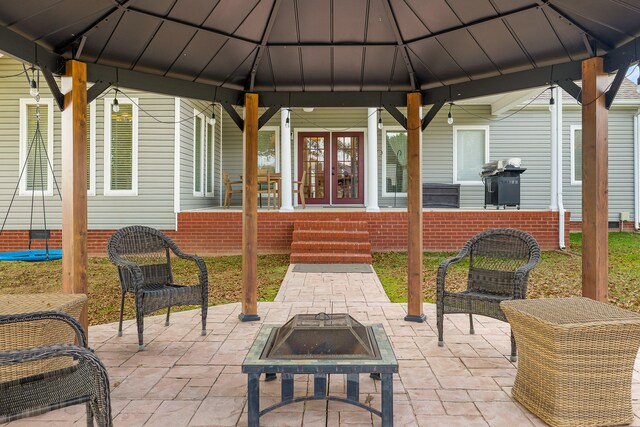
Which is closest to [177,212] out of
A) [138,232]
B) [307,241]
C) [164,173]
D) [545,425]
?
[164,173]

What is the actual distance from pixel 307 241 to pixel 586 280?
5.76 m

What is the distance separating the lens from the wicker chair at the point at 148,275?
360 cm

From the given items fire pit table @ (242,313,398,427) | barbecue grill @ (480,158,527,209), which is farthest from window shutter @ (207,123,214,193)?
fire pit table @ (242,313,398,427)

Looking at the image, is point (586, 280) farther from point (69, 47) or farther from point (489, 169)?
point (489, 169)

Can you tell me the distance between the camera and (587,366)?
2336mm

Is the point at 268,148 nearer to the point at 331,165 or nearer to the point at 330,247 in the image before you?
the point at 331,165

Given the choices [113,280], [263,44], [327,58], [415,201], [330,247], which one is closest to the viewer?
[263,44]

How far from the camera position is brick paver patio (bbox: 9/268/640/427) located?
2.47 meters

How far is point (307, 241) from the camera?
339 inches

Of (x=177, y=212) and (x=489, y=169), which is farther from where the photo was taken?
(x=489, y=169)

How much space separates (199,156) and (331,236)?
13.6ft

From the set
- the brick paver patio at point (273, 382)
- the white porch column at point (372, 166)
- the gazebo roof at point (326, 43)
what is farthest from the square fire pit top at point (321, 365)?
the white porch column at point (372, 166)

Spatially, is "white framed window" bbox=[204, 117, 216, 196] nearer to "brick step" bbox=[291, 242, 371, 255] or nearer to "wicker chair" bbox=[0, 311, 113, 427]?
"brick step" bbox=[291, 242, 371, 255]

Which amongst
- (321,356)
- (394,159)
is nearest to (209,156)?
(394,159)
